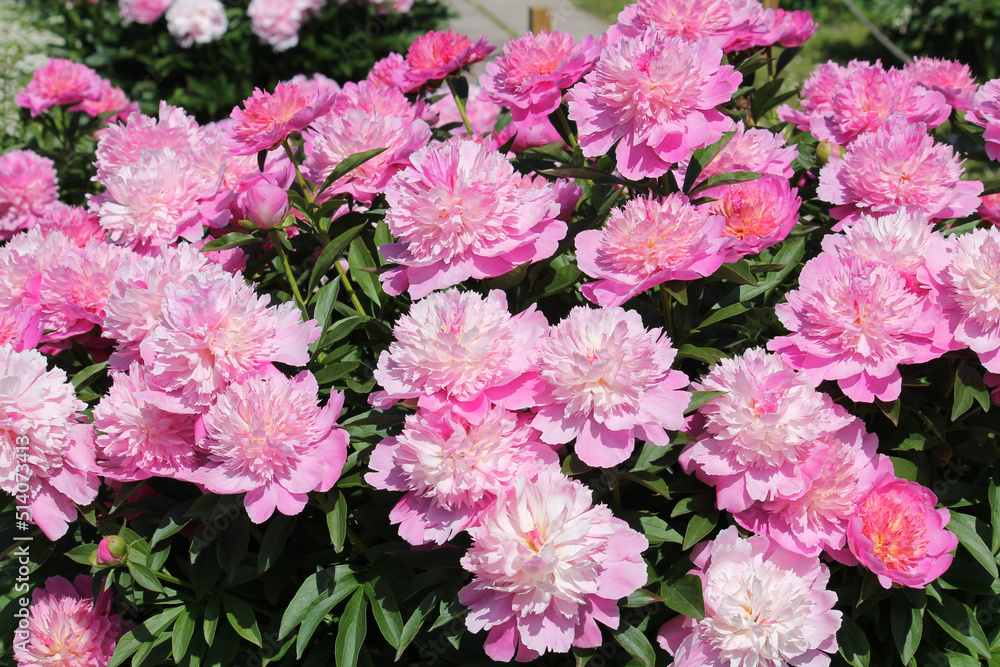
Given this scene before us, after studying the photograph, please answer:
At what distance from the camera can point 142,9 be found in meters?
4.31

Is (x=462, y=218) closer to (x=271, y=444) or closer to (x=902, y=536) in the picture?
A: (x=271, y=444)

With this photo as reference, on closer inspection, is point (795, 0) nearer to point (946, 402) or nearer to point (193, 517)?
point (946, 402)

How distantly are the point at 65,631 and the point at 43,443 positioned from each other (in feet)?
1.25

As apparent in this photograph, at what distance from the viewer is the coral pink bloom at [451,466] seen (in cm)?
109

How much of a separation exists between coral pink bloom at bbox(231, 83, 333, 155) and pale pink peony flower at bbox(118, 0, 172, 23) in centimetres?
341

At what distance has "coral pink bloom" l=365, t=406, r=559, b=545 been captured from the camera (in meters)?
1.09

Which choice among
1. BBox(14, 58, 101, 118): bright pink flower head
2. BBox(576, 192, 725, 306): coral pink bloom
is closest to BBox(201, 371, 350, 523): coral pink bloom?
BBox(576, 192, 725, 306): coral pink bloom

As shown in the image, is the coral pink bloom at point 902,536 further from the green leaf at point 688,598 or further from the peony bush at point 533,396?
the green leaf at point 688,598

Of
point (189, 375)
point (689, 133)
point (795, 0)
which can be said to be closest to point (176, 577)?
point (189, 375)

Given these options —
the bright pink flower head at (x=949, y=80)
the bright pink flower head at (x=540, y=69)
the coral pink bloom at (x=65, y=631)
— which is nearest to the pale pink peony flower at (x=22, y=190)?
the coral pink bloom at (x=65, y=631)

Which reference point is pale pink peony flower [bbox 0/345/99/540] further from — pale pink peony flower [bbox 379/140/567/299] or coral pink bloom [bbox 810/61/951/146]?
coral pink bloom [bbox 810/61/951/146]

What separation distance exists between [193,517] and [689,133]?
3.17 feet

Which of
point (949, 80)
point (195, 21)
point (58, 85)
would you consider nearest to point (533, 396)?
point (949, 80)

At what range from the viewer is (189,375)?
116cm
